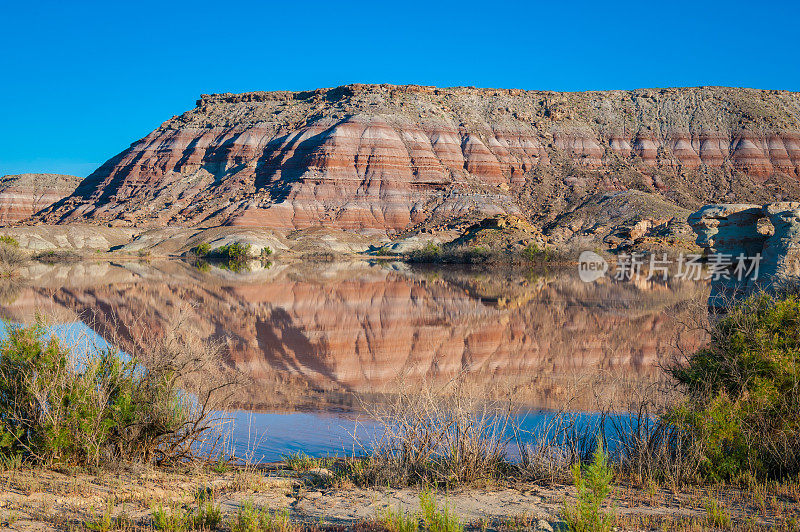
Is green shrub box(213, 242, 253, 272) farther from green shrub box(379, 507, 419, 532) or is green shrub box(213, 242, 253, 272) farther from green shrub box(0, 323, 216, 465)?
green shrub box(379, 507, 419, 532)

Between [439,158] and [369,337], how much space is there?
92551mm

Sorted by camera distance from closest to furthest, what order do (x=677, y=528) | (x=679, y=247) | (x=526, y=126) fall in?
(x=677, y=528) → (x=679, y=247) → (x=526, y=126)

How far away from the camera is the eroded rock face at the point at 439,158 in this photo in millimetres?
101625

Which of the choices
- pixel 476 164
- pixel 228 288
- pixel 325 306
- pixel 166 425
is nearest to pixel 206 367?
pixel 166 425

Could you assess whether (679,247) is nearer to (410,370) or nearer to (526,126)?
(526,126)

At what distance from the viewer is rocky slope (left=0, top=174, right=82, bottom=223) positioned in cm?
13738

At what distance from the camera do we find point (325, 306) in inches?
1123

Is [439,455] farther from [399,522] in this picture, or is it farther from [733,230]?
[733,230]

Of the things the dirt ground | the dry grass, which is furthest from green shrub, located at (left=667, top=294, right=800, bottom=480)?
the dry grass

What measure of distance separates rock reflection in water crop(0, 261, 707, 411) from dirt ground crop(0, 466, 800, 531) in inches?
82.7

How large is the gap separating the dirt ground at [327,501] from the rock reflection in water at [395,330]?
2101 millimetres

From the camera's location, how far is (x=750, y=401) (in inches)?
303

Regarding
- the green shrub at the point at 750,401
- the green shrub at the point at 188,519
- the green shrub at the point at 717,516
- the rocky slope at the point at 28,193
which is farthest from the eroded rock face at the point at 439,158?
the green shrub at the point at 188,519

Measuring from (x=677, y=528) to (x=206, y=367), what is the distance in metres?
6.05
